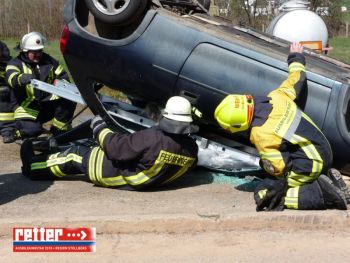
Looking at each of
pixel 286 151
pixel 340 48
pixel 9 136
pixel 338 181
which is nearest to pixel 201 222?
pixel 286 151

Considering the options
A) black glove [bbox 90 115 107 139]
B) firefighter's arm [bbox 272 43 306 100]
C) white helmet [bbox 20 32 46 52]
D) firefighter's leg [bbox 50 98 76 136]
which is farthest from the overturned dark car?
firefighter's leg [bbox 50 98 76 136]

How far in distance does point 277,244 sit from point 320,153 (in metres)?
0.88

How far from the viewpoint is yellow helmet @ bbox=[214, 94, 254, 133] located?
4.62 meters

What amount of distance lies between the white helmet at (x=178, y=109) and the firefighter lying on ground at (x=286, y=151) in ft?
1.09

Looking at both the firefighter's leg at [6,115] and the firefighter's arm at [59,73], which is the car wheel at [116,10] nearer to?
the firefighter's arm at [59,73]

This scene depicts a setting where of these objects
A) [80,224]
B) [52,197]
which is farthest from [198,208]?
[52,197]

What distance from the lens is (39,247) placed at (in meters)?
4.17

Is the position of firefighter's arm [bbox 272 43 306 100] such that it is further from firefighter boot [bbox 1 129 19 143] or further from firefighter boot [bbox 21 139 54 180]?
firefighter boot [bbox 1 129 19 143]

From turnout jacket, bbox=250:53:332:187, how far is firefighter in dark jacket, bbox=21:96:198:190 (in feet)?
1.95

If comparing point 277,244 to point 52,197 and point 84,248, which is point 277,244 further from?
point 52,197

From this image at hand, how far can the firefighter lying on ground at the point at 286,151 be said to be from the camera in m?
4.61

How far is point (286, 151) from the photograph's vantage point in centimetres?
470

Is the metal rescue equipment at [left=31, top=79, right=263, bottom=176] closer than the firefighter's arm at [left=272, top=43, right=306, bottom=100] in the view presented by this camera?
No

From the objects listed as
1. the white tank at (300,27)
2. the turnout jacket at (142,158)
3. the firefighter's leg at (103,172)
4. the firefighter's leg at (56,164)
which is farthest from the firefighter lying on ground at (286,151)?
the white tank at (300,27)
